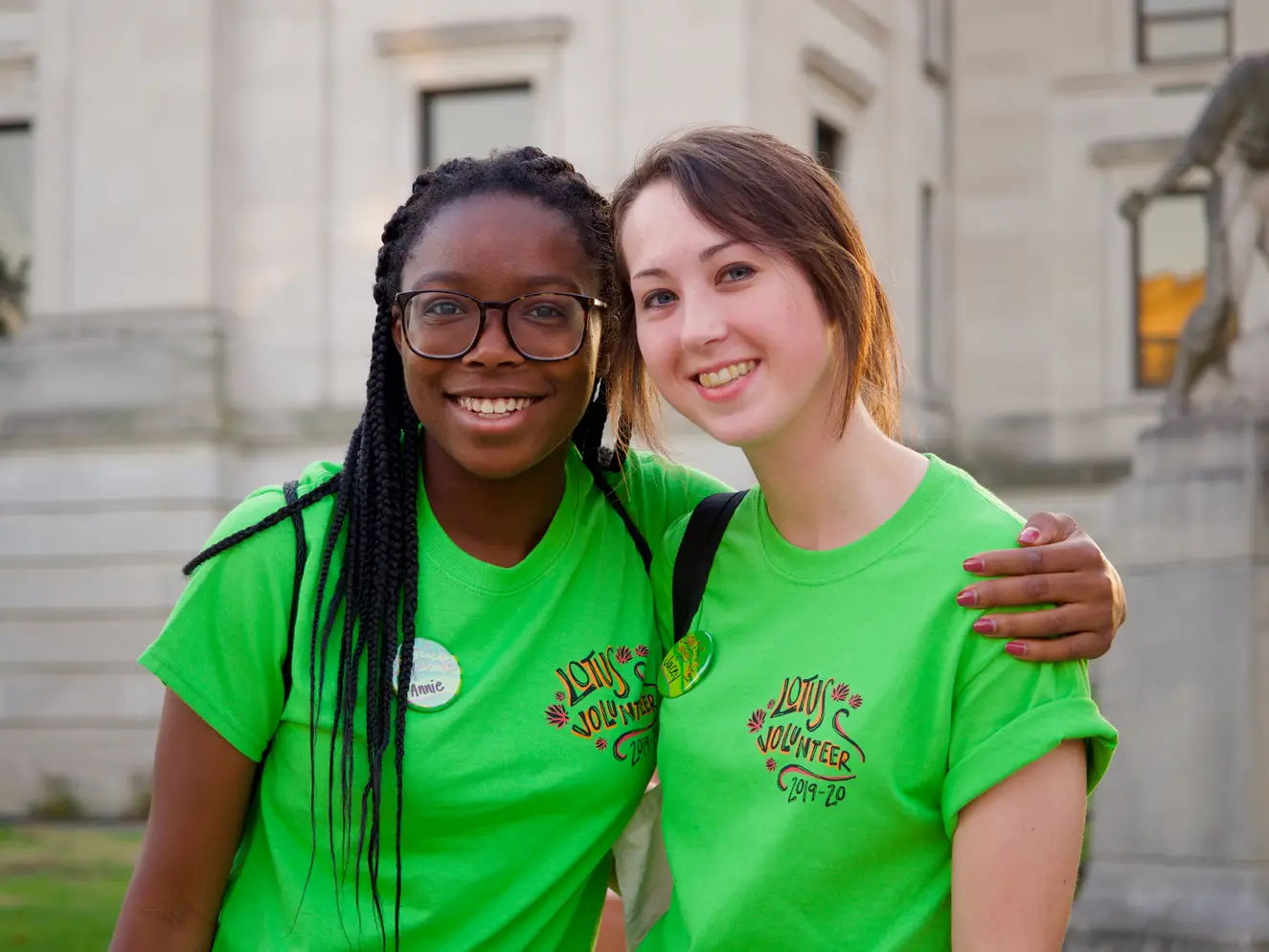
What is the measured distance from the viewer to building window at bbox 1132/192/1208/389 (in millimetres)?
19344

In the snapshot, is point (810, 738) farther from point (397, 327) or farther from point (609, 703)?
point (397, 327)

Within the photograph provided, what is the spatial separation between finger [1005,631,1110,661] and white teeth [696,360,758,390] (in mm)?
562

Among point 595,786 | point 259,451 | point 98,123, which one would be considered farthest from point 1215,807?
point 98,123

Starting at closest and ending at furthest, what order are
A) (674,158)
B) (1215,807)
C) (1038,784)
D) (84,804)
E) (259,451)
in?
(1038,784) < (674,158) < (1215,807) < (84,804) < (259,451)

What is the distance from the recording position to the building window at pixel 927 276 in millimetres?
Answer: 19516

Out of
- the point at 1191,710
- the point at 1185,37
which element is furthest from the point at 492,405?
the point at 1185,37

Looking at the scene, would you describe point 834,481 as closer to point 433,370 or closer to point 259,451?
point 433,370

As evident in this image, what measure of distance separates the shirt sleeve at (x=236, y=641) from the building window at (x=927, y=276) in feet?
57.3

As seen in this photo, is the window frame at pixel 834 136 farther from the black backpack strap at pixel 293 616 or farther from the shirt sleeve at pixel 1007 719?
the shirt sleeve at pixel 1007 719

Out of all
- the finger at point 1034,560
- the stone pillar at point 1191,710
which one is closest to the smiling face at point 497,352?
the finger at point 1034,560

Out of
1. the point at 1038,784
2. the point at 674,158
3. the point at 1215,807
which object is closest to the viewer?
the point at 1038,784

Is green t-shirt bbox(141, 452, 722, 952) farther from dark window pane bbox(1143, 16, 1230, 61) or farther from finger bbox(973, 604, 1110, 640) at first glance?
dark window pane bbox(1143, 16, 1230, 61)

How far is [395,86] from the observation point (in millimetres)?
16281

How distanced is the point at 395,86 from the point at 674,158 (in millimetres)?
14468
